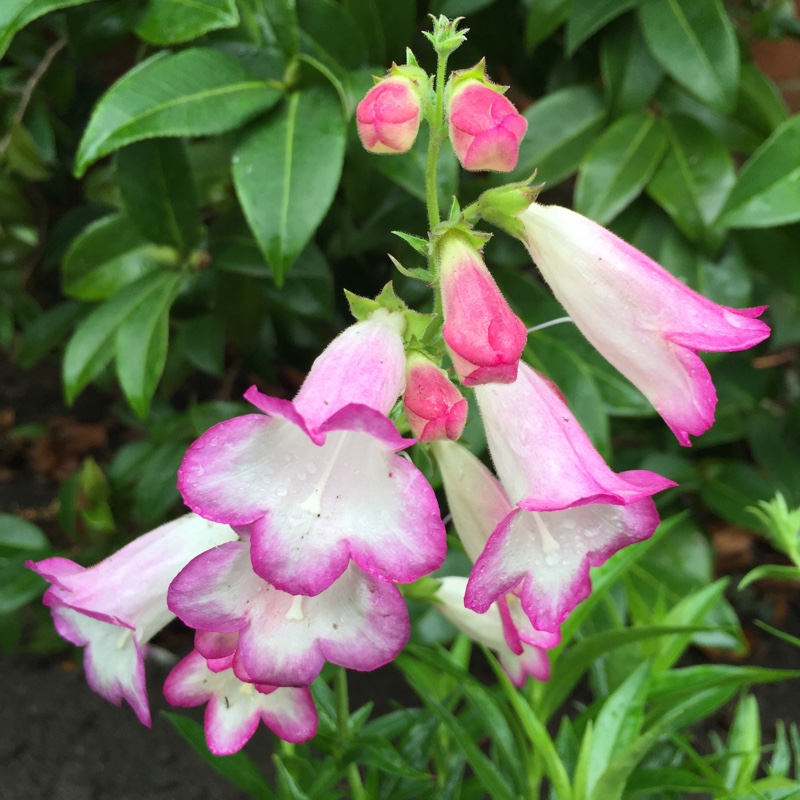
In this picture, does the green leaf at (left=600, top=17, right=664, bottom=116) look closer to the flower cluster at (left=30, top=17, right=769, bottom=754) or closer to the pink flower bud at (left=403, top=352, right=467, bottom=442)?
the flower cluster at (left=30, top=17, right=769, bottom=754)

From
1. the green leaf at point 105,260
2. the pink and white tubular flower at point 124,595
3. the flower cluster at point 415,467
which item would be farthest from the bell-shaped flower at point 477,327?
the green leaf at point 105,260

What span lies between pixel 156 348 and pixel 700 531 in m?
1.01

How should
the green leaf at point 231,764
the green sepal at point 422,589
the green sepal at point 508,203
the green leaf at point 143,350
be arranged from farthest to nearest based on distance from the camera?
the green leaf at point 143,350 < the green leaf at point 231,764 < the green sepal at point 422,589 < the green sepal at point 508,203

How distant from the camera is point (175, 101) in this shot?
3.00 feet

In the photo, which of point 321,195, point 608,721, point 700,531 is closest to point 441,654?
point 608,721

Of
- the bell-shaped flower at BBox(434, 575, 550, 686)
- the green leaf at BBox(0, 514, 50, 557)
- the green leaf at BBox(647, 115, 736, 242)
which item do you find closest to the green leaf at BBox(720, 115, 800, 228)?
the green leaf at BBox(647, 115, 736, 242)

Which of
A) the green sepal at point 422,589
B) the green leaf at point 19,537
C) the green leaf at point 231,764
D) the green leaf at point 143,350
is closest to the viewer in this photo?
the green sepal at point 422,589

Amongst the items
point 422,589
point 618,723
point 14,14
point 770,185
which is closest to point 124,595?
point 422,589

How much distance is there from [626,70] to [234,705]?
1.07 meters

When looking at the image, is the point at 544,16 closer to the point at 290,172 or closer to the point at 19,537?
the point at 290,172

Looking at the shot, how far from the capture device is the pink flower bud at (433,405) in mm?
570

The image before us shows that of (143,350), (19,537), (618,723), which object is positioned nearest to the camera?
(618,723)

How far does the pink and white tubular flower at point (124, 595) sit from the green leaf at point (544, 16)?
0.87 metres

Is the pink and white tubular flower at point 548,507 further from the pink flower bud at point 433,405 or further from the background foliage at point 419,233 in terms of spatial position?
the background foliage at point 419,233
